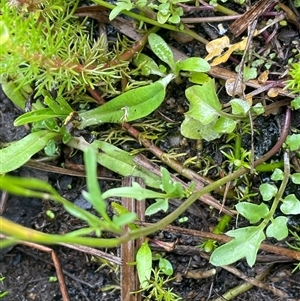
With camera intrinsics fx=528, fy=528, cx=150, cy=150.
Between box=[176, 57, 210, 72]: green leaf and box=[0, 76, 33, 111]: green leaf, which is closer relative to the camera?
box=[176, 57, 210, 72]: green leaf

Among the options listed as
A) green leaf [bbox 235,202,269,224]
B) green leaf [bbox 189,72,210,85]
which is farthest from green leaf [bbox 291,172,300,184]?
green leaf [bbox 189,72,210,85]

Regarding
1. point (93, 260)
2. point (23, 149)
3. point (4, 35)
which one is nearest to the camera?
point (4, 35)

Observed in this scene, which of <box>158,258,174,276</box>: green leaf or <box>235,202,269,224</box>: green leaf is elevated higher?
<box>235,202,269,224</box>: green leaf

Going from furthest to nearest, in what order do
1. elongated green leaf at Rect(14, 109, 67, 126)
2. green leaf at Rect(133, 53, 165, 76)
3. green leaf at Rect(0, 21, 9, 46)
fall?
green leaf at Rect(133, 53, 165, 76) → elongated green leaf at Rect(14, 109, 67, 126) → green leaf at Rect(0, 21, 9, 46)

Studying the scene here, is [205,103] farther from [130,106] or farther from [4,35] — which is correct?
[4,35]

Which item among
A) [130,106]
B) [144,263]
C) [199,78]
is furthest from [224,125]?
[144,263]

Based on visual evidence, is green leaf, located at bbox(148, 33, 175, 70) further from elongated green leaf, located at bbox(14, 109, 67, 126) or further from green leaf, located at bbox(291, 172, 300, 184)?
green leaf, located at bbox(291, 172, 300, 184)

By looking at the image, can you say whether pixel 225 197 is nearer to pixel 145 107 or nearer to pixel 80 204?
pixel 145 107
